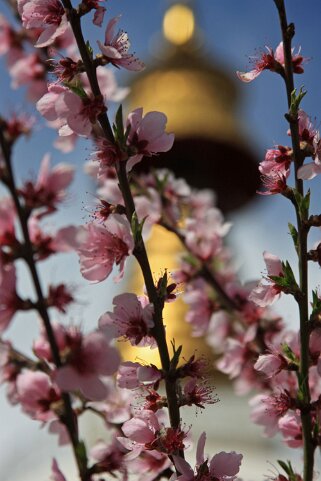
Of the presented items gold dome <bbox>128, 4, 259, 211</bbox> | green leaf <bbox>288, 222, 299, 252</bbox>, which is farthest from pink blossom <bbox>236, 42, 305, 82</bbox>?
gold dome <bbox>128, 4, 259, 211</bbox>

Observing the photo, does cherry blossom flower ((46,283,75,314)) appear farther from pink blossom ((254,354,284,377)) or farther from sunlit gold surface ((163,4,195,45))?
sunlit gold surface ((163,4,195,45))

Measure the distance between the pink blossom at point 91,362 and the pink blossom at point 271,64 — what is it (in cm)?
44

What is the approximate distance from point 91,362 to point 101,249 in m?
0.21

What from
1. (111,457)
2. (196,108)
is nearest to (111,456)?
(111,457)

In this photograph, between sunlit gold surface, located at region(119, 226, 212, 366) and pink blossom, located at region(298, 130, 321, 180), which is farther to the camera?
sunlit gold surface, located at region(119, 226, 212, 366)

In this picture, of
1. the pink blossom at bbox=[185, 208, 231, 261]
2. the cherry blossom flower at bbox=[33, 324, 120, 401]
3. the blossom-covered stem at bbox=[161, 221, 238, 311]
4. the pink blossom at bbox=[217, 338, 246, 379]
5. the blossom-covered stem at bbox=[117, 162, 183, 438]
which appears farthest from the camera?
the pink blossom at bbox=[185, 208, 231, 261]

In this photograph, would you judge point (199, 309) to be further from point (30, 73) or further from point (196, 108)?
point (196, 108)

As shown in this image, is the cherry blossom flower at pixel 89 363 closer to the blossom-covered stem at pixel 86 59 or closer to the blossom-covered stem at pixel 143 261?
the blossom-covered stem at pixel 143 261

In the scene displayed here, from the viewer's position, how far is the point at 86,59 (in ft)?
2.38

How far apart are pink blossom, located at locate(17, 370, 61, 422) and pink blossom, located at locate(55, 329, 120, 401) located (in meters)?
0.19

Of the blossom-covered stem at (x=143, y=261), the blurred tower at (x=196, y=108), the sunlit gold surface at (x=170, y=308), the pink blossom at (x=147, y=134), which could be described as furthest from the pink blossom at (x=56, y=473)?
the blurred tower at (x=196, y=108)

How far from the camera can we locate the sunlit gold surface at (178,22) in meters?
10.9

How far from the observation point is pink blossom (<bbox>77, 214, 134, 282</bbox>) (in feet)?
2.52

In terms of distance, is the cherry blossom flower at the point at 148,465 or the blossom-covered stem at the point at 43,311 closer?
the blossom-covered stem at the point at 43,311
